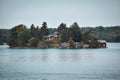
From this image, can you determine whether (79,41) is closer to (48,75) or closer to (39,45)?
(39,45)

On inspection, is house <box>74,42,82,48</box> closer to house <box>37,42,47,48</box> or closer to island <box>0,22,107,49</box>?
island <box>0,22,107,49</box>

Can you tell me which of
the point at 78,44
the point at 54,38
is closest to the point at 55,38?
the point at 54,38

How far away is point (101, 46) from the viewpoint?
452 ft

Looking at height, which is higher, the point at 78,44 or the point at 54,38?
the point at 54,38

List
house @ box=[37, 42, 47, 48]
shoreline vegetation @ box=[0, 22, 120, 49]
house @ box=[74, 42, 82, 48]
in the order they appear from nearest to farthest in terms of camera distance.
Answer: shoreline vegetation @ box=[0, 22, 120, 49] → house @ box=[74, 42, 82, 48] → house @ box=[37, 42, 47, 48]

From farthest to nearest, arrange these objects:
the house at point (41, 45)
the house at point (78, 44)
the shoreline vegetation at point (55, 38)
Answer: the house at point (41, 45) → the house at point (78, 44) → the shoreline vegetation at point (55, 38)

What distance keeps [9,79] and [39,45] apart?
98.7 meters

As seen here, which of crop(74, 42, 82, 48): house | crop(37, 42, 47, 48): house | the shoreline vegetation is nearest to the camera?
the shoreline vegetation

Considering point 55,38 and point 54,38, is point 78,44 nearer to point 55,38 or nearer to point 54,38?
point 55,38

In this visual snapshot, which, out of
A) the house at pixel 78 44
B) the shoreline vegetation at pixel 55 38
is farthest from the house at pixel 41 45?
the house at pixel 78 44

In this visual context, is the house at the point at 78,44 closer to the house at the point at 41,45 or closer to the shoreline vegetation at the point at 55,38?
the shoreline vegetation at the point at 55,38

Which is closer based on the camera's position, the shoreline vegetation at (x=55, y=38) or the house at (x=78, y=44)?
the shoreline vegetation at (x=55, y=38)

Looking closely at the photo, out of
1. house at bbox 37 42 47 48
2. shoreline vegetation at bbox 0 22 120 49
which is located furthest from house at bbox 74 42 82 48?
house at bbox 37 42 47 48

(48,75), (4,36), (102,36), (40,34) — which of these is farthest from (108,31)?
(48,75)
